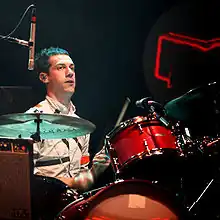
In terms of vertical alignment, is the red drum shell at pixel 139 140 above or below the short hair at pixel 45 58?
below

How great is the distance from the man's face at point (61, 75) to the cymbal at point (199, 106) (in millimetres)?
865

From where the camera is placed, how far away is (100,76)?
4.41 m

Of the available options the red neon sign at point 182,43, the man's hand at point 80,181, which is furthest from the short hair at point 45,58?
the red neon sign at point 182,43

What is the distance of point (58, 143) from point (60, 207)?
2.96ft

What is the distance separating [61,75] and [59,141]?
1.89 feet

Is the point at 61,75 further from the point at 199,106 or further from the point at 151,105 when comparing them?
the point at 199,106

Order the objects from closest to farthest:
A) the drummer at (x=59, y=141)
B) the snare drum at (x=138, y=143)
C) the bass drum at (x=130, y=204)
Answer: the bass drum at (x=130, y=204), the snare drum at (x=138, y=143), the drummer at (x=59, y=141)

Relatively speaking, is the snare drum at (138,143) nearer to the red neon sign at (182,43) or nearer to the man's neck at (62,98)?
the man's neck at (62,98)

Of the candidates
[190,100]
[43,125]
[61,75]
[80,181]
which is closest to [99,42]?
[61,75]

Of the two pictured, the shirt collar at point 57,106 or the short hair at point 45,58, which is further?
the short hair at point 45,58

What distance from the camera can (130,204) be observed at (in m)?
2.21

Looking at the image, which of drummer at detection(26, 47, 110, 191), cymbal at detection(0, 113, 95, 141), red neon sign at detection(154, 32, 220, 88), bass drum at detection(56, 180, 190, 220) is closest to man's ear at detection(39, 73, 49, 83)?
drummer at detection(26, 47, 110, 191)

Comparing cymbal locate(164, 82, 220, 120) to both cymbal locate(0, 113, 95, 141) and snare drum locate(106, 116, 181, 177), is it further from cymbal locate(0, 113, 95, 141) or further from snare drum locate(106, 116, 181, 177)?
cymbal locate(0, 113, 95, 141)

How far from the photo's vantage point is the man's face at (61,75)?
351cm
